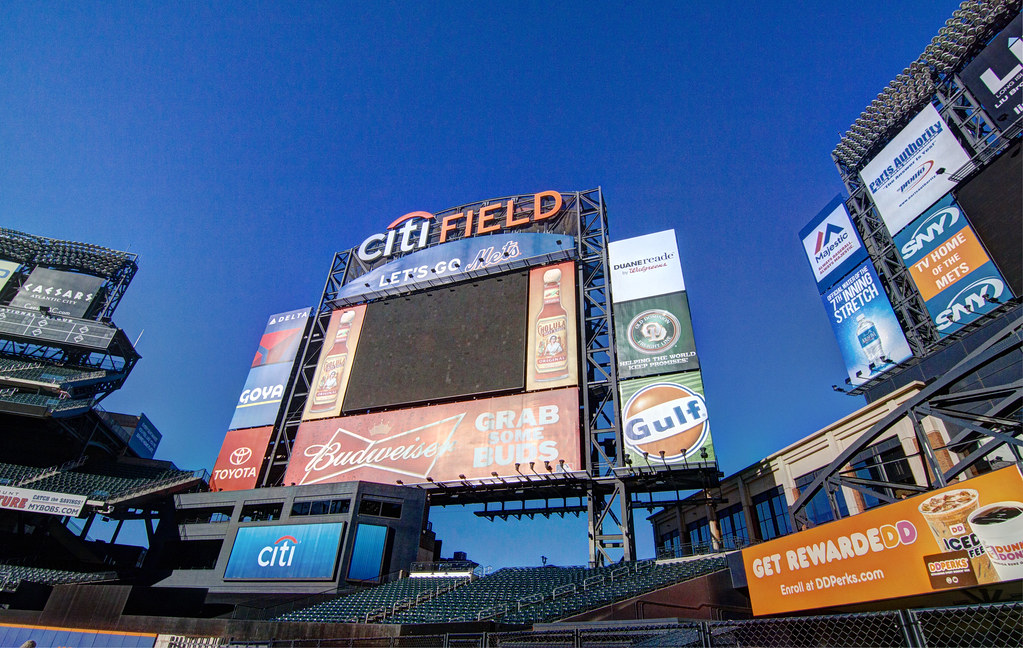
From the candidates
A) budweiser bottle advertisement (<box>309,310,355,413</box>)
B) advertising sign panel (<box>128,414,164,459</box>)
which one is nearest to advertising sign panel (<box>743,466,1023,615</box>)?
budweiser bottle advertisement (<box>309,310,355,413</box>)

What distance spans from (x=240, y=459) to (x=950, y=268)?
42877 millimetres

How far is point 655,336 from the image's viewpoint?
98.9 ft

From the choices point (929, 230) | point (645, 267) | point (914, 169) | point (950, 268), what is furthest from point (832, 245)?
point (645, 267)

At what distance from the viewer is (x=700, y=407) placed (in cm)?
2650

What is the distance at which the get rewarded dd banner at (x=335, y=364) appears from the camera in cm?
3562

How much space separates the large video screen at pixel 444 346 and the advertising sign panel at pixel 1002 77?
87.1 ft

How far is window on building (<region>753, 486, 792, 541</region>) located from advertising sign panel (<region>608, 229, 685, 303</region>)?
11734 mm

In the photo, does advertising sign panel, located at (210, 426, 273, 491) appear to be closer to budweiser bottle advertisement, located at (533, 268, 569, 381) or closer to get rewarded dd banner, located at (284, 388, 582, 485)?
get rewarded dd banner, located at (284, 388, 582, 485)

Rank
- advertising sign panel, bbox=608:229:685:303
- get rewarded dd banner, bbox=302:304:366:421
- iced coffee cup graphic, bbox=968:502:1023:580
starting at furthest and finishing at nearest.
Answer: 1. get rewarded dd banner, bbox=302:304:366:421
2. advertising sign panel, bbox=608:229:685:303
3. iced coffee cup graphic, bbox=968:502:1023:580

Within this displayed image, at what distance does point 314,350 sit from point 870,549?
39596mm

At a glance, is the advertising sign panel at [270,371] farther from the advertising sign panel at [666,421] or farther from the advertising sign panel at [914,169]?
the advertising sign panel at [914,169]

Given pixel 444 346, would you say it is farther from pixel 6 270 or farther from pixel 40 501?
pixel 6 270

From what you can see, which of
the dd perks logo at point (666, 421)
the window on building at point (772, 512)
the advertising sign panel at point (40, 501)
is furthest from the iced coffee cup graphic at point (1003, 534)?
the advertising sign panel at point (40, 501)

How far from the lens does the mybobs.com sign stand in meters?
41.2
